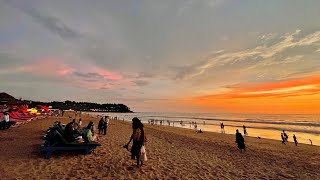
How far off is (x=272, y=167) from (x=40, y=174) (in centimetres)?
1000

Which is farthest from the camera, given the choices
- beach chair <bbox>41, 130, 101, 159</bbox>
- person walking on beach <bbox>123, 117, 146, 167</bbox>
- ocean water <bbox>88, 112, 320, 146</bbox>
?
ocean water <bbox>88, 112, 320, 146</bbox>

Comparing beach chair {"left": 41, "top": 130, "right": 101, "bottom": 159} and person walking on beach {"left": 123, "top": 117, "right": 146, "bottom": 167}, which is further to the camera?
beach chair {"left": 41, "top": 130, "right": 101, "bottom": 159}

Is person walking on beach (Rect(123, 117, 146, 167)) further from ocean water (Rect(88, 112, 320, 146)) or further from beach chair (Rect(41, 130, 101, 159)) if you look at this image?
ocean water (Rect(88, 112, 320, 146))

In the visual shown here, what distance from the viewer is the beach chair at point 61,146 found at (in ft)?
32.5

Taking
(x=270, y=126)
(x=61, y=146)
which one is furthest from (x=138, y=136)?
(x=270, y=126)

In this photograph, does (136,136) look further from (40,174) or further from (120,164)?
(40,174)

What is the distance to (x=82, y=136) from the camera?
1203 cm

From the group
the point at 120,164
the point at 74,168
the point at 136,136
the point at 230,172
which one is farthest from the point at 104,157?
the point at 230,172

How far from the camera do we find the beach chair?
9.90 m

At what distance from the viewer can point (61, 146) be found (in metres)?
10.3

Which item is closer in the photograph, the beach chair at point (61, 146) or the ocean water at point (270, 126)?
the beach chair at point (61, 146)

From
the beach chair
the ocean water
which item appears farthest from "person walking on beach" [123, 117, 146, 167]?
the ocean water

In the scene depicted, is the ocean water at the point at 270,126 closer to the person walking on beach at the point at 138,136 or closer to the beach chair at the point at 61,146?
the person walking on beach at the point at 138,136

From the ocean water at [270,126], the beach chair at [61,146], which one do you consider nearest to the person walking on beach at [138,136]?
the beach chair at [61,146]
